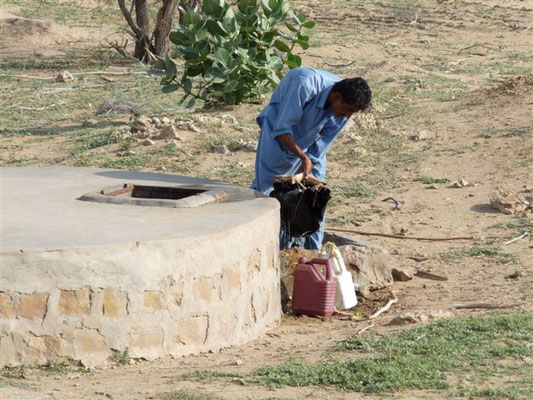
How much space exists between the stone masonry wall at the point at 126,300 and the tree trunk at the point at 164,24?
895cm

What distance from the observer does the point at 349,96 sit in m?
6.11

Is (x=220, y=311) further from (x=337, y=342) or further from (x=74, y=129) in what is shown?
(x=74, y=129)

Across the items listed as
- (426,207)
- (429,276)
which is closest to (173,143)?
(426,207)

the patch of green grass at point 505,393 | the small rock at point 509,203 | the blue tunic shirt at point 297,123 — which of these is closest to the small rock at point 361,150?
the small rock at point 509,203

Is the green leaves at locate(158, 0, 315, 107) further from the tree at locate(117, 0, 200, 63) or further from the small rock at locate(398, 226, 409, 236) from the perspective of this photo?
the tree at locate(117, 0, 200, 63)

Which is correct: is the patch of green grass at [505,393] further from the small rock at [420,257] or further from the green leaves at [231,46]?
the green leaves at [231,46]

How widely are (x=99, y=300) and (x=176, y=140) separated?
5.31m

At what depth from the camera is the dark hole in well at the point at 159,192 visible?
6.46 meters

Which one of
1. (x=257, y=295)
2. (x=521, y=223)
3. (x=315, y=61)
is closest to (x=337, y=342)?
(x=257, y=295)

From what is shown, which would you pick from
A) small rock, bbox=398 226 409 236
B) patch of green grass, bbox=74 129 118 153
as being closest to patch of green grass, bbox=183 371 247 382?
small rock, bbox=398 226 409 236

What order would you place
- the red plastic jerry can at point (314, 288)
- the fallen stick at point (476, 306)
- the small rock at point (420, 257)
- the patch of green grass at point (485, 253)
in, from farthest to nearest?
1. the small rock at point (420, 257)
2. the patch of green grass at point (485, 253)
3. the red plastic jerry can at point (314, 288)
4. the fallen stick at point (476, 306)

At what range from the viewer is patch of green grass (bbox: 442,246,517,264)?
718cm

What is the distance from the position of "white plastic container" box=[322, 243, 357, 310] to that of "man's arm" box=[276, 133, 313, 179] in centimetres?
45

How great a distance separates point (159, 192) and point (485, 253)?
2184 millimetres
